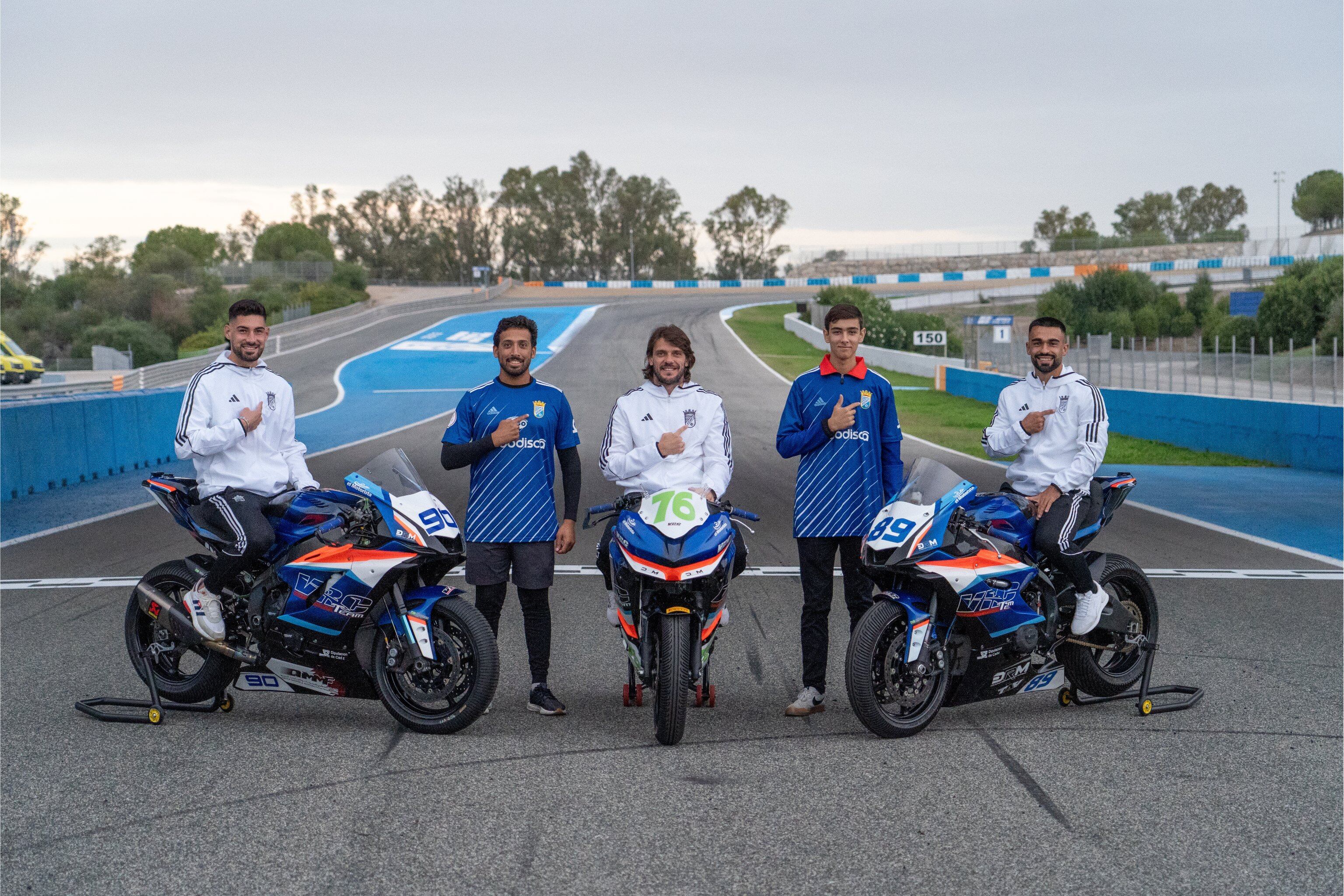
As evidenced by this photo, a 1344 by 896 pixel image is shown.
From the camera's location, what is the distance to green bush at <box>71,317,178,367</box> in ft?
252

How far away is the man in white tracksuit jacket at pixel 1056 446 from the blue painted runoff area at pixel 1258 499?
5621 mm

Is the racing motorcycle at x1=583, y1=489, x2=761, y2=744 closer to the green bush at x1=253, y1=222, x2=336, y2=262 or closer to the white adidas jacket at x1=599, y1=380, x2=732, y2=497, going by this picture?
the white adidas jacket at x1=599, y1=380, x2=732, y2=497

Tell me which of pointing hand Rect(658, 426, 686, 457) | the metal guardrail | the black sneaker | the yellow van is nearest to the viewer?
pointing hand Rect(658, 426, 686, 457)

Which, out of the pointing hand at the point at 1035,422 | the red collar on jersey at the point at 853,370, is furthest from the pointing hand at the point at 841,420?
the pointing hand at the point at 1035,422

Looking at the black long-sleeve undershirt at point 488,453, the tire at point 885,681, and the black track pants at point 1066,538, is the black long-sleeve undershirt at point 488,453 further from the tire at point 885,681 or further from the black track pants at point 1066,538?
the black track pants at point 1066,538

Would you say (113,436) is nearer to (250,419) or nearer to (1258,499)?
(250,419)

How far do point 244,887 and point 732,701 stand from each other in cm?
282

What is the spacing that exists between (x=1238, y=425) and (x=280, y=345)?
139 ft

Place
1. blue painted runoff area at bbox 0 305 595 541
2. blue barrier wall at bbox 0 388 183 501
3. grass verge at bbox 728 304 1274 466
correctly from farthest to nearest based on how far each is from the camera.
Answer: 1. grass verge at bbox 728 304 1274 466
2. blue barrier wall at bbox 0 388 183 501
3. blue painted runoff area at bbox 0 305 595 541

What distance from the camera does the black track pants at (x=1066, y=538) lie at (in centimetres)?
571

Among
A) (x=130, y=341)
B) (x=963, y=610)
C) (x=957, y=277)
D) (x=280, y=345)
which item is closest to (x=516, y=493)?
(x=963, y=610)

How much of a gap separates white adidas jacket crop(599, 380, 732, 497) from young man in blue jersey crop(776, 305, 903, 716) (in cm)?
35

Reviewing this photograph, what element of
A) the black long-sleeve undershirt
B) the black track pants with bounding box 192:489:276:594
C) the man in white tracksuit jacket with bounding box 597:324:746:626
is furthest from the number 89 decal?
the black track pants with bounding box 192:489:276:594

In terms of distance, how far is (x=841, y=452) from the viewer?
6.03 meters
